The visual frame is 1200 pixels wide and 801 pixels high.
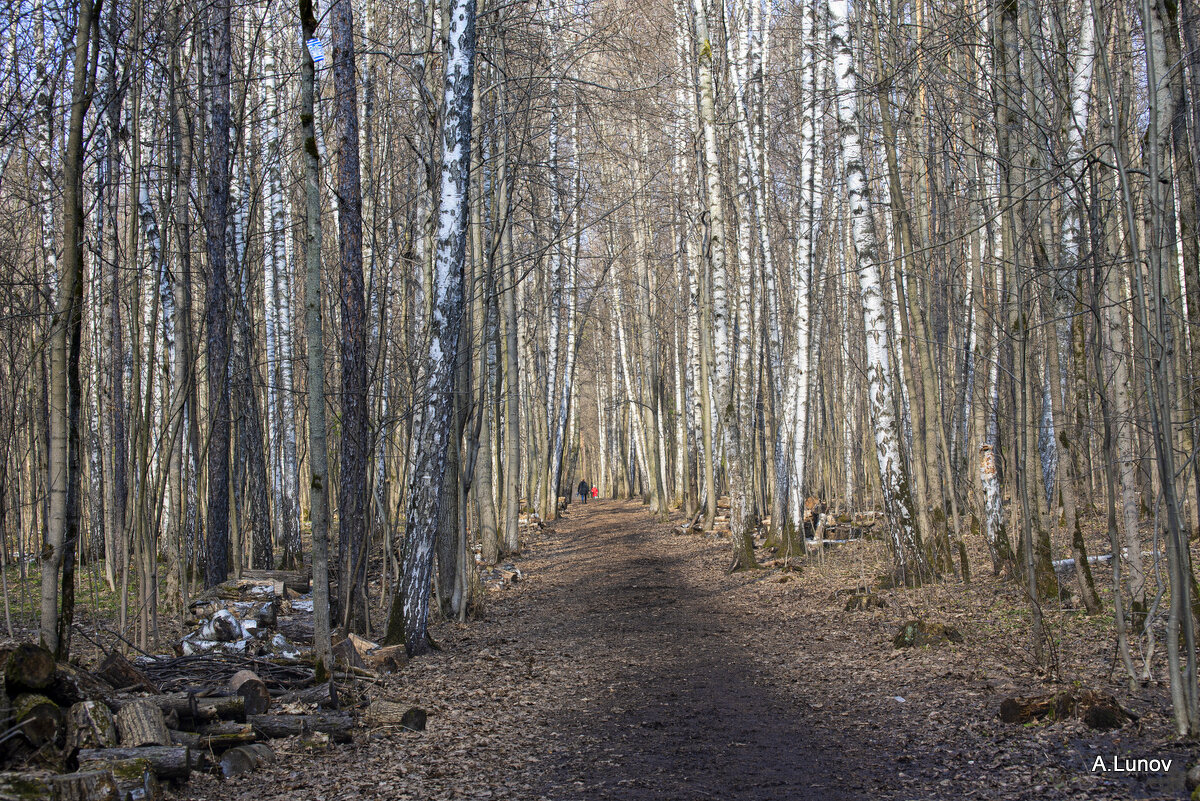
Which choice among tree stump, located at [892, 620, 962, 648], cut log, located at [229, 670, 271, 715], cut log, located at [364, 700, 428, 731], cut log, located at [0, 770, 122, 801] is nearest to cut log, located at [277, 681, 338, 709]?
cut log, located at [229, 670, 271, 715]

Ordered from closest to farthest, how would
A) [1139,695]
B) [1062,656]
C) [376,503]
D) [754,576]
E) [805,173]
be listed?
[1139,695]
[1062,656]
[376,503]
[754,576]
[805,173]

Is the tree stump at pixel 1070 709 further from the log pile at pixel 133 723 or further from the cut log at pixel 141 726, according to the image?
the cut log at pixel 141 726

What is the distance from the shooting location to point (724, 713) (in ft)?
17.0

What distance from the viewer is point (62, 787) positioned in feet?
10.8

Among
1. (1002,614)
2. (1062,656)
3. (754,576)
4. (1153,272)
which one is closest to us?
(1153,272)

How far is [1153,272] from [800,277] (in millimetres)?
9540

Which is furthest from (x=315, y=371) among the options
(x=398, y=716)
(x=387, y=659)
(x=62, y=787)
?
(x=62, y=787)

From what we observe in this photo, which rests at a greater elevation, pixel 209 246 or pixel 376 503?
pixel 209 246

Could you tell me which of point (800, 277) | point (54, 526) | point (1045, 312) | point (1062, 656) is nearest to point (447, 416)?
point (54, 526)

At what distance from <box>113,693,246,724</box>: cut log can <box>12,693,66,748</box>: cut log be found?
1.24ft

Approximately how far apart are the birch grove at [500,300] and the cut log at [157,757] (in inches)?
51.4

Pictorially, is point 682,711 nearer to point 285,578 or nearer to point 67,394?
point 67,394

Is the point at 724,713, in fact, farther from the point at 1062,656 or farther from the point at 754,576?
the point at 754,576

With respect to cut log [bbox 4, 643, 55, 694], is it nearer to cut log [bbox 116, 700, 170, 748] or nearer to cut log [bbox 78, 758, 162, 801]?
cut log [bbox 116, 700, 170, 748]
